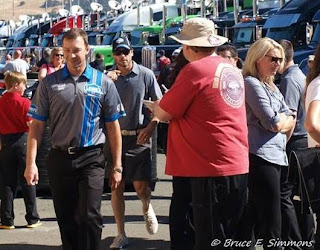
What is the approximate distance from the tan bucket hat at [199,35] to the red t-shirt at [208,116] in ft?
0.49

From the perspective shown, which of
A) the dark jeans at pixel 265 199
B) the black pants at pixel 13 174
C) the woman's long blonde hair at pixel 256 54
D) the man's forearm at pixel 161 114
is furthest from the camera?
the black pants at pixel 13 174

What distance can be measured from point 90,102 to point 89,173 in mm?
501

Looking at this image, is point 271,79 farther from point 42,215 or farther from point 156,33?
point 156,33

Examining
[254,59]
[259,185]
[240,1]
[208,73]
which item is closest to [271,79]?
[254,59]

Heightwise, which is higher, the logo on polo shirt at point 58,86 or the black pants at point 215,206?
the logo on polo shirt at point 58,86

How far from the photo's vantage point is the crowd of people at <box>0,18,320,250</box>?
21.0 feet

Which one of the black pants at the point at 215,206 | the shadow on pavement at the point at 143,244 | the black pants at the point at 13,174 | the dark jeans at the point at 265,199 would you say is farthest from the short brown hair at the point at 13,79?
the black pants at the point at 215,206

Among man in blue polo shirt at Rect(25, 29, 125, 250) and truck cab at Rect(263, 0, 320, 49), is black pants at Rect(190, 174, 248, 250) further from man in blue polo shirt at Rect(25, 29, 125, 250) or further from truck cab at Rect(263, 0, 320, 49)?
truck cab at Rect(263, 0, 320, 49)

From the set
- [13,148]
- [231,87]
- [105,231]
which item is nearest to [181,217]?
[231,87]

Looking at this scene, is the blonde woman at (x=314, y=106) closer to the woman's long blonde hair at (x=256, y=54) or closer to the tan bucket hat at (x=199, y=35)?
the tan bucket hat at (x=199, y=35)

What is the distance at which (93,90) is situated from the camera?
7203mm

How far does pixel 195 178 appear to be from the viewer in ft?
21.2

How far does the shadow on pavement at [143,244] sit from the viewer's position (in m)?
8.92

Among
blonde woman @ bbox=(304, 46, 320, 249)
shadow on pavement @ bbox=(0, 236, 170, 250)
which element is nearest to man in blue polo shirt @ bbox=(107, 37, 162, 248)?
shadow on pavement @ bbox=(0, 236, 170, 250)
